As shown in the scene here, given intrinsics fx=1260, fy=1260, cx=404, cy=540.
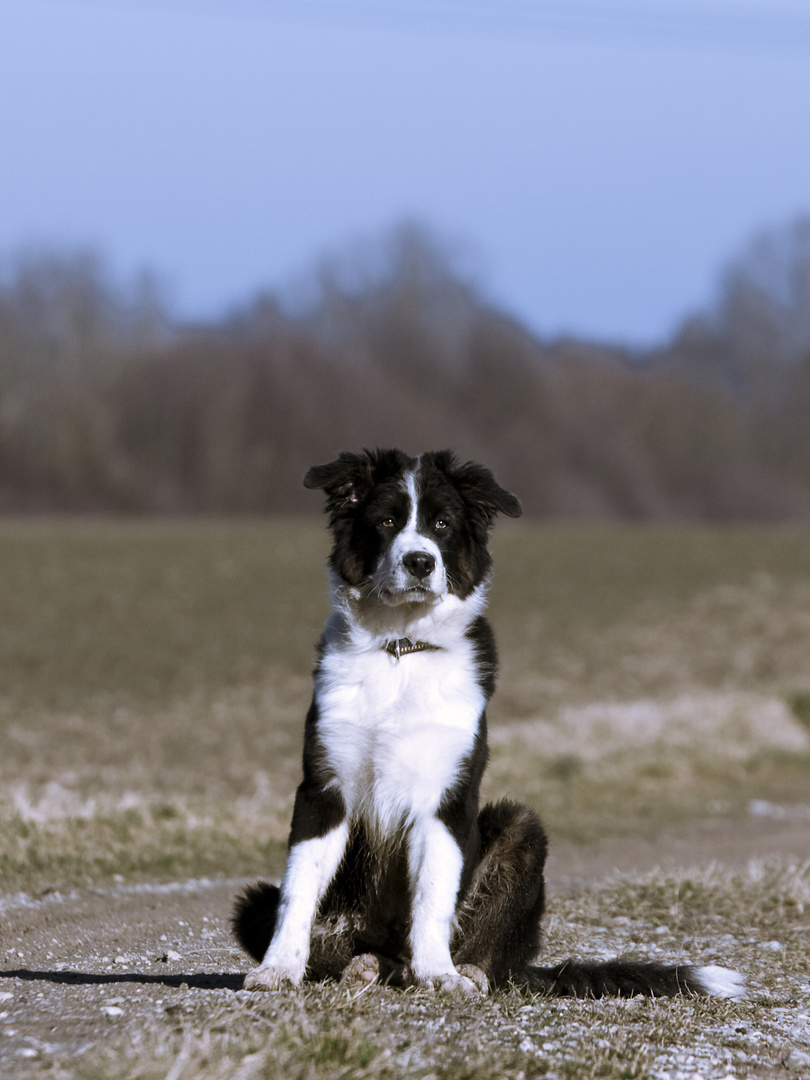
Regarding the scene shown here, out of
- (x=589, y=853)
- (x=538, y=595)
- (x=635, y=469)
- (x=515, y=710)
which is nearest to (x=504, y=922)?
(x=589, y=853)

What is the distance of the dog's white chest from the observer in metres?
5.20

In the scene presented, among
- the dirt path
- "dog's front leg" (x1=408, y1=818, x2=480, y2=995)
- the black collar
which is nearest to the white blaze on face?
the black collar

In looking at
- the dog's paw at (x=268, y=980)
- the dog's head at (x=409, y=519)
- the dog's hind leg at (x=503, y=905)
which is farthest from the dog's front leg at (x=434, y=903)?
the dog's head at (x=409, y=519)

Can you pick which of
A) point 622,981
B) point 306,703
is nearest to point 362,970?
point 622,981

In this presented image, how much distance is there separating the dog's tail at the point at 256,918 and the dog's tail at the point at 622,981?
1.14 meters

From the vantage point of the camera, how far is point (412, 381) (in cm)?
4469

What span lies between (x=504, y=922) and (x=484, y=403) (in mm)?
41027

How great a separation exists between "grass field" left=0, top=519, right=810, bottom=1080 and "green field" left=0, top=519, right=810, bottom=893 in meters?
0.06

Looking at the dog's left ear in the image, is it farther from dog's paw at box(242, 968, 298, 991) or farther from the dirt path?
the dirt path

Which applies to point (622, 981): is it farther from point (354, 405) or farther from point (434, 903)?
point (354, 405)

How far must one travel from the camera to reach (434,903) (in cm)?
514

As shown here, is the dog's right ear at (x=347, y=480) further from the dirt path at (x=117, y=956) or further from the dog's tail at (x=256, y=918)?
the dirt path at (x=117, y=956)

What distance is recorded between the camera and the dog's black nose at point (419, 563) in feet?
17.1

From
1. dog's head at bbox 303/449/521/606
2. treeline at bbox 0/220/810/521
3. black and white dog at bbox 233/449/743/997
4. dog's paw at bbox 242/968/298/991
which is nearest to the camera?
dog's paw at bbox 242/968/298/991
